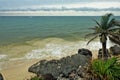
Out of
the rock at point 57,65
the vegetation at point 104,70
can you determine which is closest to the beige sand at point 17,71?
the rock at point 57,65

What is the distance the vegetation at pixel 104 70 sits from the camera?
1798 cm

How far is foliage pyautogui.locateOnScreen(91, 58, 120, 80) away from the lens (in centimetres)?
1798

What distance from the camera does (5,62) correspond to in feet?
163

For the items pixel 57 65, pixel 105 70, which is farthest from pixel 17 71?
pixel 105 70

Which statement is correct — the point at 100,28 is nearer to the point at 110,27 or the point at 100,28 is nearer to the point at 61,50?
the point at 110,27

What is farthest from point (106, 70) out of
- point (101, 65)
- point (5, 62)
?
point (5, 62)

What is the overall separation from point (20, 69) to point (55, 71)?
11.8 meters

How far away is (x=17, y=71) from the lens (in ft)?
140

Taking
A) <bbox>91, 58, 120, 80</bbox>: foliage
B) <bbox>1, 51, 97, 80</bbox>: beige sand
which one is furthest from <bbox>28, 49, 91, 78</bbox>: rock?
<bbox>91, 58, 120, 80</bbox>: foliage

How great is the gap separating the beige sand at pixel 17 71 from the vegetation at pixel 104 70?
20.1 meters

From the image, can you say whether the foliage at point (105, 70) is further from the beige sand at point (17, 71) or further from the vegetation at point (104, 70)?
the beige sand at point (17, 71)

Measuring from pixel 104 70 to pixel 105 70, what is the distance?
0.27ft

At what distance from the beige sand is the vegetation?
65.9 ft

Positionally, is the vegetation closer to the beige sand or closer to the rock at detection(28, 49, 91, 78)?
the rock at detection(28, 49, 91, 78)
